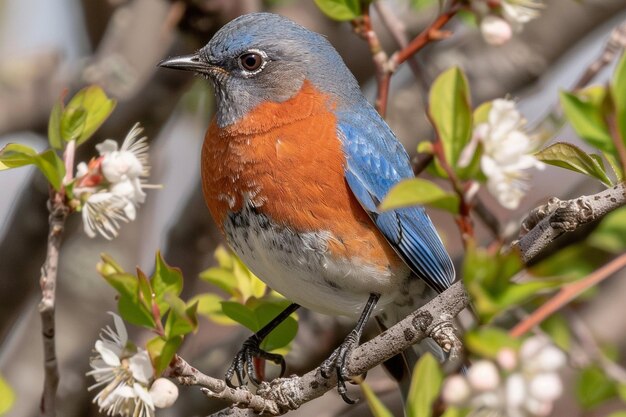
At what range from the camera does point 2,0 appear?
5867mm

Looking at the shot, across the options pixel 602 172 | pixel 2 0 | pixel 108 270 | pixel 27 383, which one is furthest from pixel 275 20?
pixel 2 0

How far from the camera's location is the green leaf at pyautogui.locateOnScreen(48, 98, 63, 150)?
288 cm

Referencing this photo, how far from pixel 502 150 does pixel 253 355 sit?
1.47 metres

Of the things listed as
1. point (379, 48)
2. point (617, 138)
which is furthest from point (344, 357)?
point (617, 138)

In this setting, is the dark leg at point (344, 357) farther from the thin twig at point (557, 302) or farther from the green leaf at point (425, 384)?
the thin twig at point (557, 302)

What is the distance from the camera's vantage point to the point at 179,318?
256 cm

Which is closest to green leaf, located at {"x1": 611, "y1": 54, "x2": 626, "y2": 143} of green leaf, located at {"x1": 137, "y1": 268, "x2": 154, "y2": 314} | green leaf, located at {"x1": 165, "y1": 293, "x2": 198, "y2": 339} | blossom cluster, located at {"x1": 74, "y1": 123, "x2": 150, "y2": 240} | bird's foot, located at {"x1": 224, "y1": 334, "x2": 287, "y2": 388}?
green leaf, located at {"x1": 165, "y1": 293, "x2": 198, "y2": 339}

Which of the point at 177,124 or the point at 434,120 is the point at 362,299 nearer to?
the point at 434,120

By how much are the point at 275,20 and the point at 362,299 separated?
43.6 inches

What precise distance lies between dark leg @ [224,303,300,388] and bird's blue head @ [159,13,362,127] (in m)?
0.83

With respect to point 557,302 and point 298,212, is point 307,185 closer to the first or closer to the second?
point 298,212

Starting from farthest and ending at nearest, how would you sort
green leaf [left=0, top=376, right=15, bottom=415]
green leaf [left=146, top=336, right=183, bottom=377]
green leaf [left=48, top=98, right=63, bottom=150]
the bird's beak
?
the bird's beak < green leaf [left=48, top=98, right=63, bottom=150] < green leaf [left=146, top=336, right=183, bottom=377] < green leaf [left=0, top=376, right=15, bottom=415]

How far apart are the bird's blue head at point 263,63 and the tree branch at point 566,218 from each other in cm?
153

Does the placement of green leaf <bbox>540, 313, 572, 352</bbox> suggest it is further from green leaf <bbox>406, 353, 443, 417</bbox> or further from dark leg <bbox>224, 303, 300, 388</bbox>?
green leaf <bbox>406, 353, 443, 417</bbox>
